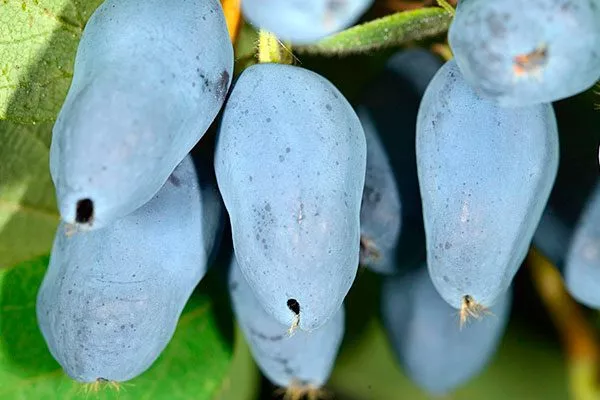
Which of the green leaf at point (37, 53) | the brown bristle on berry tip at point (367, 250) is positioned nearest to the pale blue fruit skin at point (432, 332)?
the brown bristle on berry tip at point (367, 250)

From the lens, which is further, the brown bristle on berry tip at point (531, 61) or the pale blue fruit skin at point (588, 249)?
the pale blue fruit skin at point (588, 249)

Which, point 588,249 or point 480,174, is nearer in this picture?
point 480,174

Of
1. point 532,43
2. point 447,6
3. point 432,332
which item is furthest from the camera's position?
point 432,332

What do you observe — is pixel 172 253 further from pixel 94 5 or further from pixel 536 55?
pixel 536 55

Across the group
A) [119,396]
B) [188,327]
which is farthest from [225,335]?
[119,396]

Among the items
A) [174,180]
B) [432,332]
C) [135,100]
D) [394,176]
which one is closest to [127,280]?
[174,180]

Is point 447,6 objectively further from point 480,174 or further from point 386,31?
point 480,174

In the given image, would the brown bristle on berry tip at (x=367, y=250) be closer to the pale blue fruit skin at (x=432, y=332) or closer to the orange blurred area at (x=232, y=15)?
the pale blue fruit skin at (x=432, y=332)

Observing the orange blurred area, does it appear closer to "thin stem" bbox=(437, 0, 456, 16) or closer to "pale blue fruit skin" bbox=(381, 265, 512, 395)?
"thin stem" bbox=(437, 0, 456, 16)
